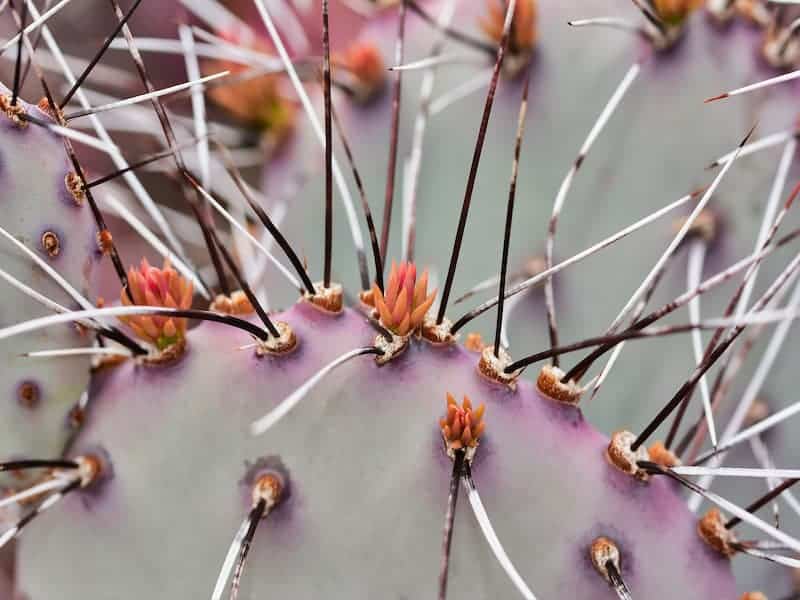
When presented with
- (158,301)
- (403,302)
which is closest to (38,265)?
(158,301)

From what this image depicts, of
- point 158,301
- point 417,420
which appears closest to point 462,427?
point 417,420

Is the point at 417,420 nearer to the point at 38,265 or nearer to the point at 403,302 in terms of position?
the point at 403,302

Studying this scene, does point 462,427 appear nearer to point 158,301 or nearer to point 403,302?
point 403,302

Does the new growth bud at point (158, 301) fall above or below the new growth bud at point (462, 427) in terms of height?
above

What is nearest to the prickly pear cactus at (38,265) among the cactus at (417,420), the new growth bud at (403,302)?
the cactus at (417,420)

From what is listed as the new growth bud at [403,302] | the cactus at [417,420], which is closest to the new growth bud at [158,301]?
the cactus at [417,420]

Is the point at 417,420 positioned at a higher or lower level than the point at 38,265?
lower

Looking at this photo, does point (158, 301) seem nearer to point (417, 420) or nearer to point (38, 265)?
point (38, 265)

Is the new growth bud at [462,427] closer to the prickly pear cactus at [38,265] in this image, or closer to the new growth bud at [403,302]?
the new growth bud at [403,302]

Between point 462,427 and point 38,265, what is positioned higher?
point 38,265

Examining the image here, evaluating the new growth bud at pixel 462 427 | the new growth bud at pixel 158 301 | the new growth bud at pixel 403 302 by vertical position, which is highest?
the new growth bud at pixel 158 301

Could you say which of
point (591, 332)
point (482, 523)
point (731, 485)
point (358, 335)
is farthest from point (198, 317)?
point (731, 485)

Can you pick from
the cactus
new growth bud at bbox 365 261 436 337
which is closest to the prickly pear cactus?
the cactus
